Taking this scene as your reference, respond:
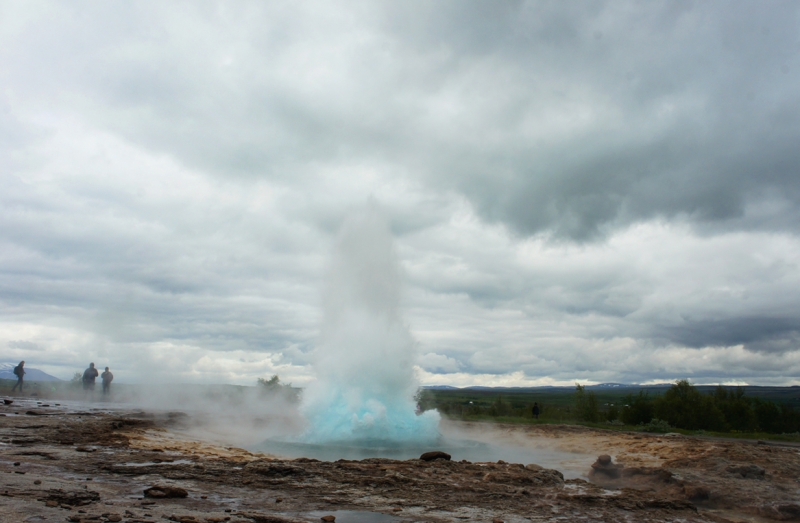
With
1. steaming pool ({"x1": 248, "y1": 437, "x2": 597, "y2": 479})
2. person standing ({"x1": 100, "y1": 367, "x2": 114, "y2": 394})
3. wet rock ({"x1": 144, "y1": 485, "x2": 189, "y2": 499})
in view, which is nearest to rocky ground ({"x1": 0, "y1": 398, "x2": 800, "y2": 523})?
wet rock ({"x1": 144, "y1": 485, "x2": 189, "y2": 499})

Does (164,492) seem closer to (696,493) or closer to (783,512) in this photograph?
(696,493)

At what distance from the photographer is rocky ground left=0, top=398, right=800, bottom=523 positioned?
6.86 m

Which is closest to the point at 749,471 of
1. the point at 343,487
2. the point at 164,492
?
the point at 343,487

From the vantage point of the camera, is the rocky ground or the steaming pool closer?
the rocky ground

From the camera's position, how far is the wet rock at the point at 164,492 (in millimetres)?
7363

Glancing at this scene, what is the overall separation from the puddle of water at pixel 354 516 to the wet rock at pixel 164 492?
74.8 inches

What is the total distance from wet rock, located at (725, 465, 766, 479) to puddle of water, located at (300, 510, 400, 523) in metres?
9.45

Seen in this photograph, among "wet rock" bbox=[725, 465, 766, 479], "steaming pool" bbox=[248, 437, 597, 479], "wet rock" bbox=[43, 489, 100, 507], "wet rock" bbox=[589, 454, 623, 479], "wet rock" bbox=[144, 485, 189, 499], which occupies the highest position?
"wet rock" bbox=[43, 489, 100, 507]

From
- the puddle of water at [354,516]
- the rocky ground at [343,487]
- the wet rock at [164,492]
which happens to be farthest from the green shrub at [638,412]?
the wet rock at [164,492]

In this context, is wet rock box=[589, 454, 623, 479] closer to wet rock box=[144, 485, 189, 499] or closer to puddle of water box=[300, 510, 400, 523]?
puddle of water box=[300, 510, 400, 523]

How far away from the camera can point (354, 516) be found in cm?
722

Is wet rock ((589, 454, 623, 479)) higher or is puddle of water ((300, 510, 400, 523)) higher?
puddle of water ((300, 510, 400, 523))

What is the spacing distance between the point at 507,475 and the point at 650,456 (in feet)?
26.4

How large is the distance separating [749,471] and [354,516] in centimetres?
1013
